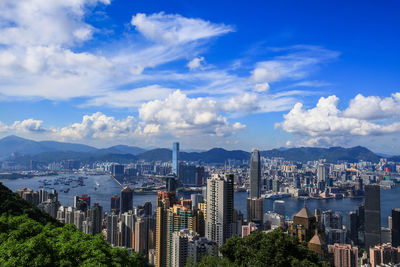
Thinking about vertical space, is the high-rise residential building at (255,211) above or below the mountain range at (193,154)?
below

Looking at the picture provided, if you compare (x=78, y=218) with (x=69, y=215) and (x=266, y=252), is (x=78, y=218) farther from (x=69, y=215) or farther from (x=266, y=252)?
(x=266, y=252)

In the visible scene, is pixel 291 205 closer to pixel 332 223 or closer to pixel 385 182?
pixel 332 223

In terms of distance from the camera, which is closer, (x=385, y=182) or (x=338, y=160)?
(x=385, y=182)

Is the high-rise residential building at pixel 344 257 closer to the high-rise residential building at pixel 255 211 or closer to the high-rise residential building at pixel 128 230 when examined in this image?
the high-rise residential building at pixel 255 211

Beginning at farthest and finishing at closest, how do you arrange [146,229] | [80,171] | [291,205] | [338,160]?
[338,160], [80,171], [291,205], [146,229]

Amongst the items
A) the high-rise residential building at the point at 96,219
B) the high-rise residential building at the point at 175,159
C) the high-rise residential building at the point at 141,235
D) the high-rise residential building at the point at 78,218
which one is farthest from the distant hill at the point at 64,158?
the high-rise residential building at the point at 141,235

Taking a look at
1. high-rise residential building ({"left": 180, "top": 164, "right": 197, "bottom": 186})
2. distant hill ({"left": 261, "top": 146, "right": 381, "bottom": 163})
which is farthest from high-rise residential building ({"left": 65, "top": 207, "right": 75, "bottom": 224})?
distant hill ({"left": 261, "top": 146, "right": 381, "bottom": 163})

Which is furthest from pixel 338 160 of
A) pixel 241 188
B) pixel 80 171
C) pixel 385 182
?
pixel 80 171

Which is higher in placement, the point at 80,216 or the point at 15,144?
the point at 15,144
